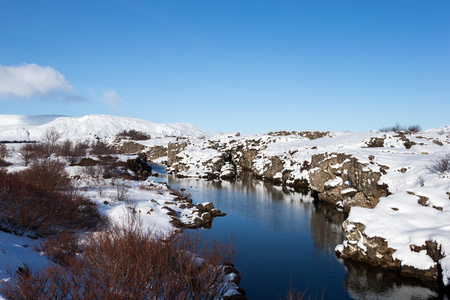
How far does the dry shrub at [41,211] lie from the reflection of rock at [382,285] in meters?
20.7

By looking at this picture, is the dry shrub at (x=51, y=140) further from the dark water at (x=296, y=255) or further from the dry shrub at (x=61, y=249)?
the dry shrub at (x=61, y=249)

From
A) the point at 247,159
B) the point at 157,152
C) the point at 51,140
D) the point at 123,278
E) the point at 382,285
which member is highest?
the point at 51,140

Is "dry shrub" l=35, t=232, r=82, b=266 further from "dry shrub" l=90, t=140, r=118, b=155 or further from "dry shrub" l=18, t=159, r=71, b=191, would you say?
"dry shrub" l=90, t=140, r=118, b=155

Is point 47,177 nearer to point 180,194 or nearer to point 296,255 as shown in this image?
point 180,194

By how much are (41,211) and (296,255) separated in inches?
842

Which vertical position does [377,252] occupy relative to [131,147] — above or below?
below

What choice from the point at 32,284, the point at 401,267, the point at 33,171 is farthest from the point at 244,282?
the point at 33,171

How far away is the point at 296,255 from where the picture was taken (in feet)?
77.0

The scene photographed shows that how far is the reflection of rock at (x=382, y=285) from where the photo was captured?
17.5m

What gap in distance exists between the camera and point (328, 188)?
43312 mm

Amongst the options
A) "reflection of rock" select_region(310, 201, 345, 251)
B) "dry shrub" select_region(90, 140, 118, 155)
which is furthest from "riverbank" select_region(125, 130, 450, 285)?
"dry shrub" select_region(90, 140, 118, 155)

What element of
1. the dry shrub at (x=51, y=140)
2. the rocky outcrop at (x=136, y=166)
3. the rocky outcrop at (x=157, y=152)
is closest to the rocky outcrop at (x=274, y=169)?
the rocky outcrop at (x=136, y=166)

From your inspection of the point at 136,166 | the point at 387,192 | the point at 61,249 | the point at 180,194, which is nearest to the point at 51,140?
the point at 136,166

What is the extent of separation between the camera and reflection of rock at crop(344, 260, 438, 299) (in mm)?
17547
